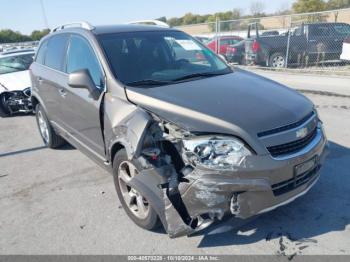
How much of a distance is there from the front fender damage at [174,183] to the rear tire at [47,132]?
309 cm

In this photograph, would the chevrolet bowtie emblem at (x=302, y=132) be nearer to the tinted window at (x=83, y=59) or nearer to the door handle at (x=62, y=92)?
the tinted window at (x=83, y=59)

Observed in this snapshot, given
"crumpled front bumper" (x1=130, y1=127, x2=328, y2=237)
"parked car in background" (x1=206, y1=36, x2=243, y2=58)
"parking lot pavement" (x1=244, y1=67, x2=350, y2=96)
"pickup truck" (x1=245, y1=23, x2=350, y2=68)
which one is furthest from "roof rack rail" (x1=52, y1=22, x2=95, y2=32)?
"parked car in background" (x1=206, y1=36, x2=243, y2=58)

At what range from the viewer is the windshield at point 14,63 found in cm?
953

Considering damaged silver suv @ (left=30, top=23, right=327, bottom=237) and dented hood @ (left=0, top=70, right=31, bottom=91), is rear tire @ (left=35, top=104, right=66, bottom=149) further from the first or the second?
dented hood @ (left=0, top=70, right=31, bottom=91)

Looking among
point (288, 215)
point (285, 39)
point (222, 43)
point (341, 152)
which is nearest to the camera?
point (288, 215)

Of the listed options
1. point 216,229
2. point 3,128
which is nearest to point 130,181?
point 216,229

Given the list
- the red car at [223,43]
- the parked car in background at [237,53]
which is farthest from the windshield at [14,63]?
the red car at [223,43]

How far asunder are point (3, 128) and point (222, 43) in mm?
13355

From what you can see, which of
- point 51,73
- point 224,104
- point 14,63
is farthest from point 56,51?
point 14,63

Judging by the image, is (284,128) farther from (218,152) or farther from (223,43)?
(223,43)

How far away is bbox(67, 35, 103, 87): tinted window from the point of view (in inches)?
154

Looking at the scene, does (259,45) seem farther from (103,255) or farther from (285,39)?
(103,255)

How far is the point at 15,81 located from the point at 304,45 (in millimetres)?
10626

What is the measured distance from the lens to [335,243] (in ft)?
10.1
